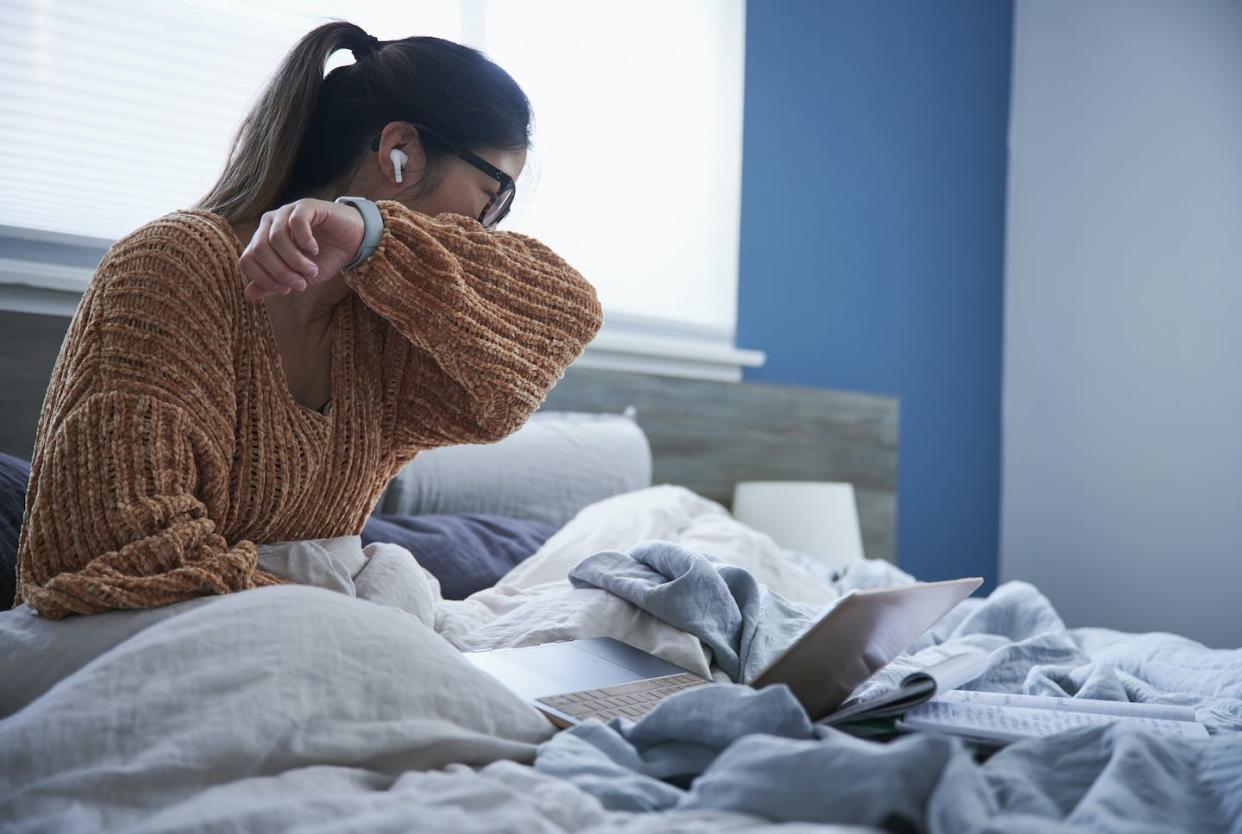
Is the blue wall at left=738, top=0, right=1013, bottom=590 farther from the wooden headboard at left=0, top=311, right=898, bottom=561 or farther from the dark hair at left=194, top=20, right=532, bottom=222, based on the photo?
the dark hair at left=194, top=20, right=532, bottom=222

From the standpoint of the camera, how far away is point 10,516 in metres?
1.15

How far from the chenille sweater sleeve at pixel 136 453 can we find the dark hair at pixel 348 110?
0.21 m

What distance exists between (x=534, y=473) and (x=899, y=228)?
1870mm

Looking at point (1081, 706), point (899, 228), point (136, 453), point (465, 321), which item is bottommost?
point (1081, 706)

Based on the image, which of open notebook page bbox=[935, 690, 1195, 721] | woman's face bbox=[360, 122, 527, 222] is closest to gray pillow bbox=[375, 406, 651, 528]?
woman's face bbox=[360, 122, 527, 222]

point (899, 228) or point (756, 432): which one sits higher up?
point (899, 228)

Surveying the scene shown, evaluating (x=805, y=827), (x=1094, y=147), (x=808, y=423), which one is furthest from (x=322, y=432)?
(x=1094, y=147)

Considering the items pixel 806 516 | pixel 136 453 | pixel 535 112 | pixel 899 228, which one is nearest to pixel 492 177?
pixel 535 112

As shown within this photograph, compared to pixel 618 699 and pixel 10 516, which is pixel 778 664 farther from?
pixel 10 516

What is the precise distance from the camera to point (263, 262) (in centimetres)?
83

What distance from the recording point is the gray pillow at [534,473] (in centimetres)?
180

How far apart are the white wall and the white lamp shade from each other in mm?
1316

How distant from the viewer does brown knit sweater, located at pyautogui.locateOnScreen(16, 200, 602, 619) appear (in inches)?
32.8

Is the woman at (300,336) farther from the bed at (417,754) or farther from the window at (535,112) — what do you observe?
the window at (535,112)
